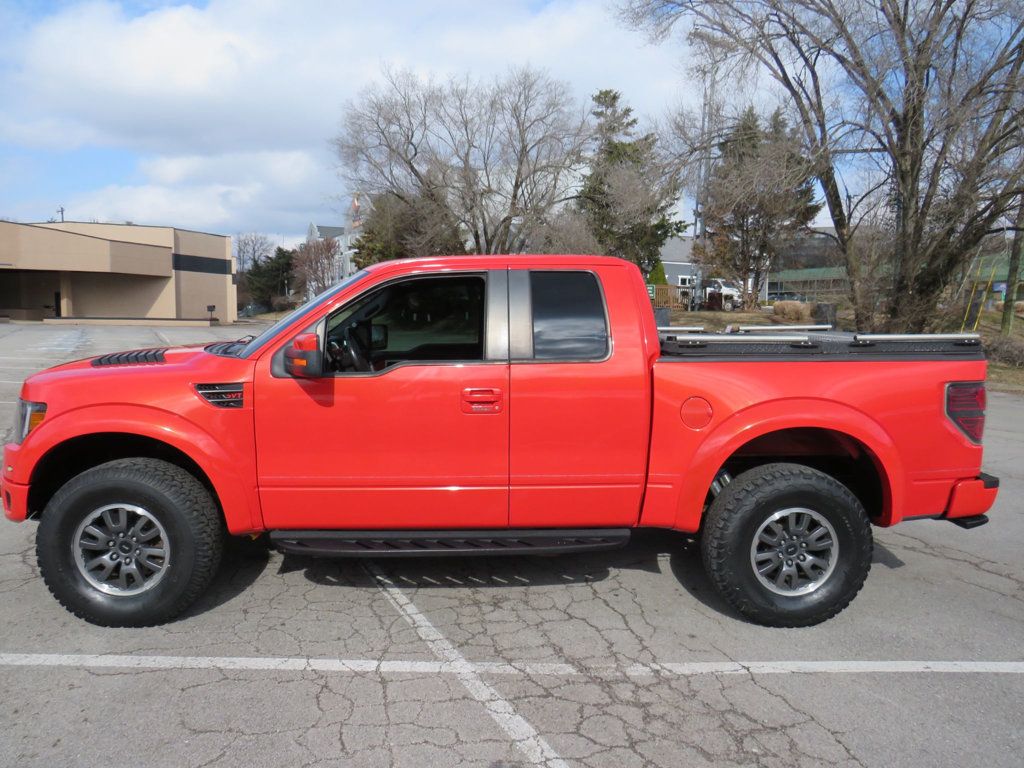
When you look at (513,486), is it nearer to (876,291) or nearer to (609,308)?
(609,308)

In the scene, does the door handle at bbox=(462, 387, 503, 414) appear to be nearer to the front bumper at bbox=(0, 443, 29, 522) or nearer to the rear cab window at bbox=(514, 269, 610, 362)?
the rear cab window at bbox=(514, 269, 610, 362)

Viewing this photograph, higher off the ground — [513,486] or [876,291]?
[876,291]

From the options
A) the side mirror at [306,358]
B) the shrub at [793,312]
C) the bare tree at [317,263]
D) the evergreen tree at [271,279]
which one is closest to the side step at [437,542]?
the side mirror at [306,358]

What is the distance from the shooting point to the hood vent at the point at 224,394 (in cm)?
374

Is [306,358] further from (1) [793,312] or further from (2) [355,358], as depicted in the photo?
(1) [793,312]

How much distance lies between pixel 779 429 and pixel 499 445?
4.98 feet

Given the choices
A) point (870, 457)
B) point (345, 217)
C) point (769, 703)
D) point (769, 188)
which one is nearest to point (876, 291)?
point (769, 188)

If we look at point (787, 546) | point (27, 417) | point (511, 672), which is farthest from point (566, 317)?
point (27, 417)

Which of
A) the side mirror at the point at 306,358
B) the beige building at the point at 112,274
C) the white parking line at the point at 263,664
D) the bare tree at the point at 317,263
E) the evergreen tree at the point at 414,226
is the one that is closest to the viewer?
the white parking line at the point at 263,664

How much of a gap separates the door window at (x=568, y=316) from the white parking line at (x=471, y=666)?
160cm

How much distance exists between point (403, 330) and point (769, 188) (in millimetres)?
15956

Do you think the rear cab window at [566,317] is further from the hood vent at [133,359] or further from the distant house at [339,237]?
the distant house at [339,237]

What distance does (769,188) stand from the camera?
1806cm

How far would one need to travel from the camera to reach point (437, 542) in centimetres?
387
